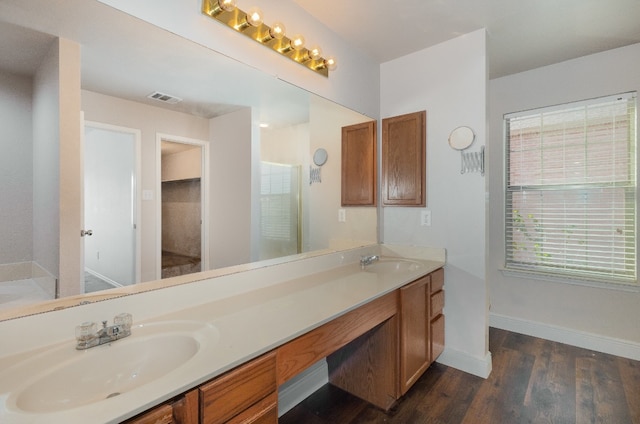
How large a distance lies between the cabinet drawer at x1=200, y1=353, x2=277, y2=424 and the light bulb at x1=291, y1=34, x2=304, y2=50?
156 cm

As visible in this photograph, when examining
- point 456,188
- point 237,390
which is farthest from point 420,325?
point 237,390

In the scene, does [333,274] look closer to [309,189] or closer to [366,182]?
[309,189]

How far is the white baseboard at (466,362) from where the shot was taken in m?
2.09

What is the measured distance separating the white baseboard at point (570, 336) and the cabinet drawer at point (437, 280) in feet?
4.00

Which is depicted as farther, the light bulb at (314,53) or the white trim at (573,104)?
the white trim at (573,104)

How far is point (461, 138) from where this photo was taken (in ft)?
7.00

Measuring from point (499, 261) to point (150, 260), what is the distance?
2.98 meters

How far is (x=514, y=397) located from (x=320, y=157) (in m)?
1.94

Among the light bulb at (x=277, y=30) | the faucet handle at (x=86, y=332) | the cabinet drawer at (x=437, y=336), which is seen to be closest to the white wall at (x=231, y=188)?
the light bulb at (x=277, y=30)

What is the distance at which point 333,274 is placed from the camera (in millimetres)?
1898

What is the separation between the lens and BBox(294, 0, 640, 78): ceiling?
1791mm

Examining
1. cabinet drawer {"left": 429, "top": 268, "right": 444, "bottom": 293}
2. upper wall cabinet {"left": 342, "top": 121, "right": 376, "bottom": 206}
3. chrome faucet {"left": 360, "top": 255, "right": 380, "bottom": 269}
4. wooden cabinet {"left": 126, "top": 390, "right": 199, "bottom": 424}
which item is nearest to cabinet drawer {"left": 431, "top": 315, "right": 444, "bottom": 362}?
cabinet drawer {"left": 429, "top": 268, "right": 444, "bottom": 293}

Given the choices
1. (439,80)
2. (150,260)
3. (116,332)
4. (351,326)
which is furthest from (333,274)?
(439,80)

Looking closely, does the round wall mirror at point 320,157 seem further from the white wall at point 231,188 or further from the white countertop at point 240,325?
the white countertop at point 240,325
